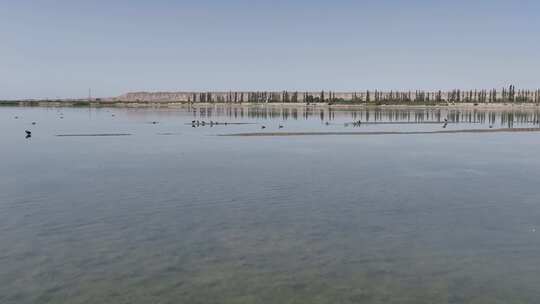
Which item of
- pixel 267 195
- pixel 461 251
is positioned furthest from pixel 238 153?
pixel 461 251

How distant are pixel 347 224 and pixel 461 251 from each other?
372cm

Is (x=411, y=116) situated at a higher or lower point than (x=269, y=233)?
higher

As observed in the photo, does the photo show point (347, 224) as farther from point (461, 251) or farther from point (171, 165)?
point (171, 165)

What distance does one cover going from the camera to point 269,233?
1436 cm

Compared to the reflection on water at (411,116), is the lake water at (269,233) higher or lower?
lower

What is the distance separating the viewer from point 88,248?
12938 millimetres

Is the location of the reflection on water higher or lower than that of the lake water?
higher

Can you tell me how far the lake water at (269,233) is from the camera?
34.2ft

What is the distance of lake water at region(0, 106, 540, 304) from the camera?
10.4 meters

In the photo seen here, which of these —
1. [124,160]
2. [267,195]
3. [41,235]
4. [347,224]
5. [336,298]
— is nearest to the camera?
[336,298]

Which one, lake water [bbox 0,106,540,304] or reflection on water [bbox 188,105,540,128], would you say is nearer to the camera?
lake water [bbox 0,106,540,304]

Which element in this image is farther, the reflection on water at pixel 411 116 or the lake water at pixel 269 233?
the reflection on water at pixel 411 116

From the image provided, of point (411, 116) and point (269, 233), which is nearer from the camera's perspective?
point (269, 233)

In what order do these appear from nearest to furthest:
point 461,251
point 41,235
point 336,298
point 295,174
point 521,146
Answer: point 336,298, point 461,251, point 41,235, point 295,174, point 521,146
